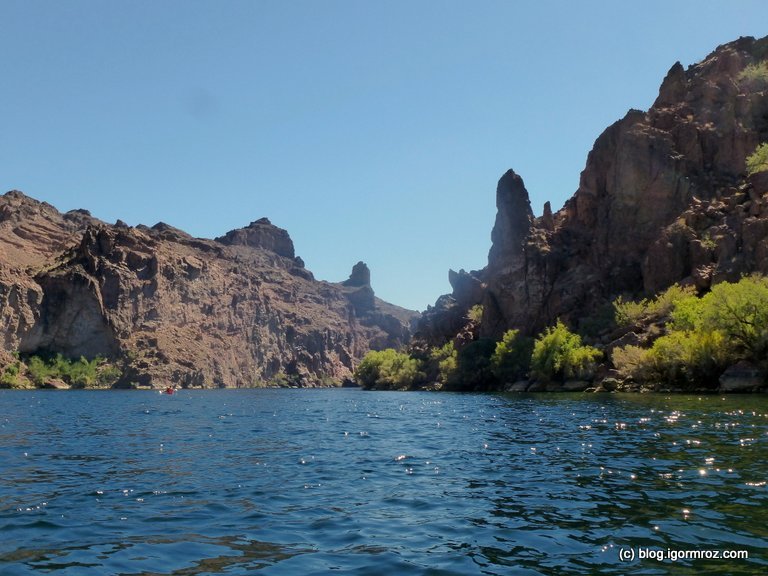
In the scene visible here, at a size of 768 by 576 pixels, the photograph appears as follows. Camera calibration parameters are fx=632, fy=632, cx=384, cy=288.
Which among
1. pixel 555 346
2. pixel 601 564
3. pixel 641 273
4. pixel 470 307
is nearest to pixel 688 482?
pixel 601 564

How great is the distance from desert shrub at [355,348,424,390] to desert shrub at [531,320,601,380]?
6292cm

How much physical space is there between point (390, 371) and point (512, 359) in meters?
59.8

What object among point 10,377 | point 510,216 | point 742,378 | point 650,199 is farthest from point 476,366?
point 10,377

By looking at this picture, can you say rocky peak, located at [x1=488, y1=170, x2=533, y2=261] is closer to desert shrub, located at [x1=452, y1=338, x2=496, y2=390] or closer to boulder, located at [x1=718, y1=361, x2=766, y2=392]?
desert shrub, located at [x1=452, y1=338, x2=496, y2=390]

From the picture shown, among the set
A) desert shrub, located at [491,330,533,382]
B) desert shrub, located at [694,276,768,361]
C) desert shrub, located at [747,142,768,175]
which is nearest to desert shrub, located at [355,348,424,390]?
desert shrub, located at [491,330,533,382]

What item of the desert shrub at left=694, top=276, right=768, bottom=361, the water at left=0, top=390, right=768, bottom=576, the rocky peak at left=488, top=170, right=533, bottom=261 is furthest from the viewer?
the rocky peak at left=488, top=170, right=533, bottom=261

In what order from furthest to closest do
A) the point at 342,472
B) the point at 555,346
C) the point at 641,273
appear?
the point at 641,273 → the point at 555,346 → the point at 342,472

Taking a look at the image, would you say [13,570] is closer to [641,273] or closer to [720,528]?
[720,528]

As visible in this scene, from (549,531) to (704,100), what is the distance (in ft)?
448

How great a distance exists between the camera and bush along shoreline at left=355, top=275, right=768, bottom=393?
61.7 m

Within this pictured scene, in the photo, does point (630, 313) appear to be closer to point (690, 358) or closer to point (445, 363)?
point (690, 358)

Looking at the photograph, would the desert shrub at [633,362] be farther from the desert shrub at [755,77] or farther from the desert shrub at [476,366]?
the desert shrub at [755,77]

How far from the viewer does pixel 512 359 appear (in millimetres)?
119562

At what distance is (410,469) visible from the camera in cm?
2292
